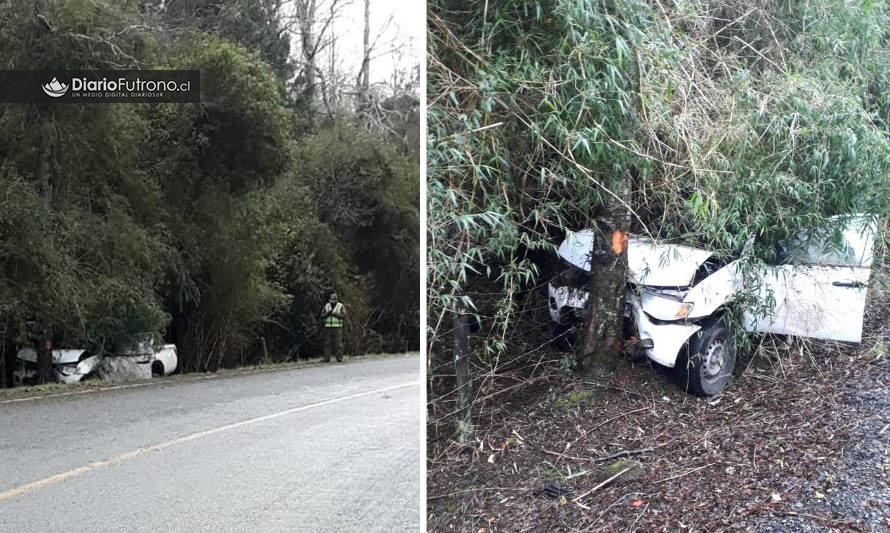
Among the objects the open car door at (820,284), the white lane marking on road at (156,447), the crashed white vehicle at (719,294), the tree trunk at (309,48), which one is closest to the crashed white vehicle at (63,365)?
the white lane marking on road at (156,447)

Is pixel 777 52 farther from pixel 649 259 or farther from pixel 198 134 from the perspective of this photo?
pixel 198 134

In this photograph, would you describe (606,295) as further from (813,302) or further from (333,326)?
(333,326)

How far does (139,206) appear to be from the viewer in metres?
1.77

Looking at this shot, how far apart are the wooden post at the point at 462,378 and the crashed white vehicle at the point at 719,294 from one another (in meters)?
0.23

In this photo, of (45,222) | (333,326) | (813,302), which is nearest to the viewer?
(45,222)

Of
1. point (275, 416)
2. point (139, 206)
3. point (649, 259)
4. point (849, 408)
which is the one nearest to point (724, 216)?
point (649, 259)

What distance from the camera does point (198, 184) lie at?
5.81 feet

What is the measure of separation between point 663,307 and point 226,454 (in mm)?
1139

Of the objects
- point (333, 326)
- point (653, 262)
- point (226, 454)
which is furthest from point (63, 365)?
point (653, 262)

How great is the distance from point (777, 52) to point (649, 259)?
0.62m

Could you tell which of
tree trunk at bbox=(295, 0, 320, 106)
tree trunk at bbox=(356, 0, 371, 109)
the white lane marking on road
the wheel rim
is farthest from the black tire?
tree trunk at bbox=(295, 0, 320, 106)

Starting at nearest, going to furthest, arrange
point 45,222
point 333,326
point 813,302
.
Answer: point 45,222, point 333,326, point 813,302

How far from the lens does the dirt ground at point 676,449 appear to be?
191cm

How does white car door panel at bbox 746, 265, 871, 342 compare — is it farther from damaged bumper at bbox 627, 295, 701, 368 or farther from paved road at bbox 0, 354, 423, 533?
paved road at bbox 0, 354, 423, 533
